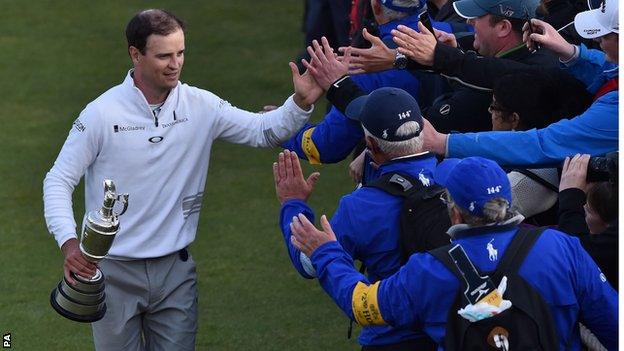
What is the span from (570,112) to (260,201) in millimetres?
4617

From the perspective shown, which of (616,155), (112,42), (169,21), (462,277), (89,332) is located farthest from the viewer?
(112,42)

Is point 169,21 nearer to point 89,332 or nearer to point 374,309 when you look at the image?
point 374,309

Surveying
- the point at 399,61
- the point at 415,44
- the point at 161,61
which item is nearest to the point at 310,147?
the point at 399,61

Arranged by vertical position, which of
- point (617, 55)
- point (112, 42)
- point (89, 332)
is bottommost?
point (112, 42)

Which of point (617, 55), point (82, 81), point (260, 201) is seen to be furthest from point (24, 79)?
point (617, 55)

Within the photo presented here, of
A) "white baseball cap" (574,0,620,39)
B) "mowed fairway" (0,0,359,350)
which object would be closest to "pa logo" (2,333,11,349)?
"mowed fairway" (0,0,359,350)

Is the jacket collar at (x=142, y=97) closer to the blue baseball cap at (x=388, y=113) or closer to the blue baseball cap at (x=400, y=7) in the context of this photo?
the blue baseball cap at (x=388, y=113)

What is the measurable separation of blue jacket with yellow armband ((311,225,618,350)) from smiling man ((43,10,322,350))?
1.52 metres

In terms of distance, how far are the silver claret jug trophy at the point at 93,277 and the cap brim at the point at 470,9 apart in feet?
6.28

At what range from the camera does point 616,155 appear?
17.5 feet

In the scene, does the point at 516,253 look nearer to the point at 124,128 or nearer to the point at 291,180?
the point at 291,180

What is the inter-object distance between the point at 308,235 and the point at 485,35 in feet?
5.90

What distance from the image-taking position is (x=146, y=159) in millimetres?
5969

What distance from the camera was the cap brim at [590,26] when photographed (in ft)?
18.1
